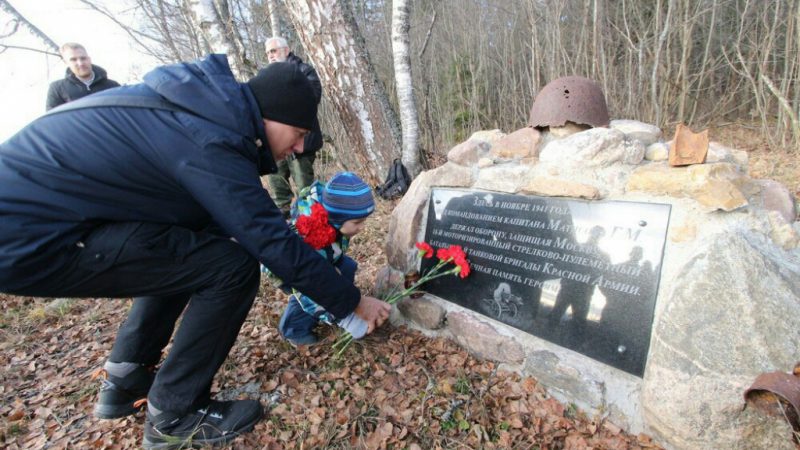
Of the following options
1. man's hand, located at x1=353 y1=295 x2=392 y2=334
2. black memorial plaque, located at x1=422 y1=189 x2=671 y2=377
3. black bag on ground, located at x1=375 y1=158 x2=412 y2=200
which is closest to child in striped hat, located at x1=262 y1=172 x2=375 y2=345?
man's hand, located at x1=353 y1=295 x2=392 y2=334

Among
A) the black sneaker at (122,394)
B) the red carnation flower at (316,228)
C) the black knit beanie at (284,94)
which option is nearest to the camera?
the black knit beanie at (284,94)

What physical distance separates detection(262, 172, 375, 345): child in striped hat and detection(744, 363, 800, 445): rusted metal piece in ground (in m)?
1.48

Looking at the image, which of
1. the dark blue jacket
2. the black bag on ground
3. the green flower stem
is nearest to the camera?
the dark blue jacket

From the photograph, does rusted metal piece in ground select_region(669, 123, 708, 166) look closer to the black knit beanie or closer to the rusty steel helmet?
the rusty steel helmet

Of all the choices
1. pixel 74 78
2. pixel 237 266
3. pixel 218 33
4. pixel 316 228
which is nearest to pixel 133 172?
pixel 237 266

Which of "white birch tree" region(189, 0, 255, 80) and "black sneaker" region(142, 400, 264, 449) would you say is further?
"white birch tree" region(189, 0, 255, 80)

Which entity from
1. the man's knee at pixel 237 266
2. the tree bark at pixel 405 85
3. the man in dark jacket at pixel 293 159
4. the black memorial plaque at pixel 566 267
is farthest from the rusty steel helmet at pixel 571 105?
the tree bark at pixel 405 85

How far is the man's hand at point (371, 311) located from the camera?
1.82 meters

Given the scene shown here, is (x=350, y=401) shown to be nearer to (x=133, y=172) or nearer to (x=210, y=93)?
(x=133, y=172)

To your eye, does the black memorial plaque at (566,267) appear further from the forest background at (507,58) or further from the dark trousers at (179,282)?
the forest background at (507,58)

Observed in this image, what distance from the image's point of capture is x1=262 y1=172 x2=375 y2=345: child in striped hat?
1.98m

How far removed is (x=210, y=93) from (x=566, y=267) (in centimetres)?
155

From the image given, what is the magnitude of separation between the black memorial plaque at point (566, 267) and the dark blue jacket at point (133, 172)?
41.4 inches

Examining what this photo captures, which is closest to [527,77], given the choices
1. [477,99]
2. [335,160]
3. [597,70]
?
[477,99]
